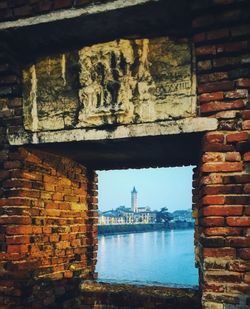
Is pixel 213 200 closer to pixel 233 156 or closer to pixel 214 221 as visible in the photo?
pixel 214 221

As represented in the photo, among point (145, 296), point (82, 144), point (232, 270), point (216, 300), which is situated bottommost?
point (145, 296)

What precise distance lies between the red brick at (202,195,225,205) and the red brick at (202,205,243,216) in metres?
0.03

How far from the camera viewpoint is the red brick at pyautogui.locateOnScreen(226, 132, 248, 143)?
8.76 ft

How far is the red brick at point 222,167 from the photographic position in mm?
2654

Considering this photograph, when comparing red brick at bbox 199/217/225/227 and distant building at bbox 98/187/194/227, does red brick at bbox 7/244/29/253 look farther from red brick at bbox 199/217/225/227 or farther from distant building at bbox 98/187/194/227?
distant building at bbox 98/187/194/227

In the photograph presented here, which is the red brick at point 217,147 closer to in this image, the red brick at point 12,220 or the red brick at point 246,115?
the red brick at point 246,115

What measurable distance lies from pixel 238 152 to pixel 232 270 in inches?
34.7

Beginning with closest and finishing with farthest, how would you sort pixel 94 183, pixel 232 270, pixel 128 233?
pixel 232 270
pixel 94 183
pixel 128 233

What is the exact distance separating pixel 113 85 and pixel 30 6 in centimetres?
103

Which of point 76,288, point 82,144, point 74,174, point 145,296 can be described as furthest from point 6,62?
point 145,296

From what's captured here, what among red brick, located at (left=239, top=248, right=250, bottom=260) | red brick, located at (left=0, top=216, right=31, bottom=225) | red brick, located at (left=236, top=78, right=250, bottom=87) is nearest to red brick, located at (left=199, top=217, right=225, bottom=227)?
red brick, located at (left=239, top=248, right=250, bottom=260)

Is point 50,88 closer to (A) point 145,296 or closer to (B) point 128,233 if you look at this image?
(A) point 145,296

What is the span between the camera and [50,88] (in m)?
3.40

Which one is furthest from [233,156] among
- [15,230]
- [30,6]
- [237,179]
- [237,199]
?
[30,6]
